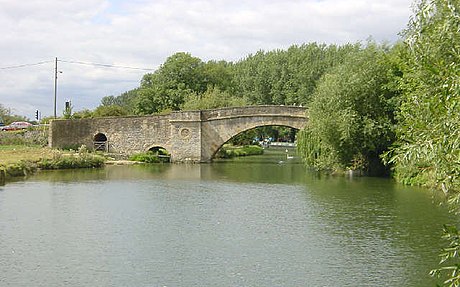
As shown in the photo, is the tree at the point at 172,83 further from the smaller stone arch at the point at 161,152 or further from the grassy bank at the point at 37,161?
the grassy bank at the point at 37,161

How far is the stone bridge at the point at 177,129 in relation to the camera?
115ft

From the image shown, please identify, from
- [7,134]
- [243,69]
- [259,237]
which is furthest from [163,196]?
[243,69]

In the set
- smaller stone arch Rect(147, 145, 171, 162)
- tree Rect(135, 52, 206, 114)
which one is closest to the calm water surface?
smaller stone arch Rect(147, 145, 171, 162)

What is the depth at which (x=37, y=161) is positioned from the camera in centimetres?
2958

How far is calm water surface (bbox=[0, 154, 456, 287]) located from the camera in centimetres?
1029

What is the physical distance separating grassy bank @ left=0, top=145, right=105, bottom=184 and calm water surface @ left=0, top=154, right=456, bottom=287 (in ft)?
9.60

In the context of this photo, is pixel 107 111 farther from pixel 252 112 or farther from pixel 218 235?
pixel 218 235

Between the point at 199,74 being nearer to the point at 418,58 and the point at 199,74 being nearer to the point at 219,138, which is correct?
the point at 219,138

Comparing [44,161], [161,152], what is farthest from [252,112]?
[44,161]

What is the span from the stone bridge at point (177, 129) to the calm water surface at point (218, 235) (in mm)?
11938

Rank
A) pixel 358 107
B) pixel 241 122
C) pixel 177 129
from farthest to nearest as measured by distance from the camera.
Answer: pixel 177 129 → pixel 241 122 → pixel 358 107

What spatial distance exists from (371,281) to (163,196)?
11.2m

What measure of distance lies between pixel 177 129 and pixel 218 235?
22927 mm

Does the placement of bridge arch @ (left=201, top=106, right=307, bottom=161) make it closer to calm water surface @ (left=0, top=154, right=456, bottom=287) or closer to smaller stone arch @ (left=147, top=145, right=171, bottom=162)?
smaller stone arch @ (left=147, top=145, right=171, bottom=162)
